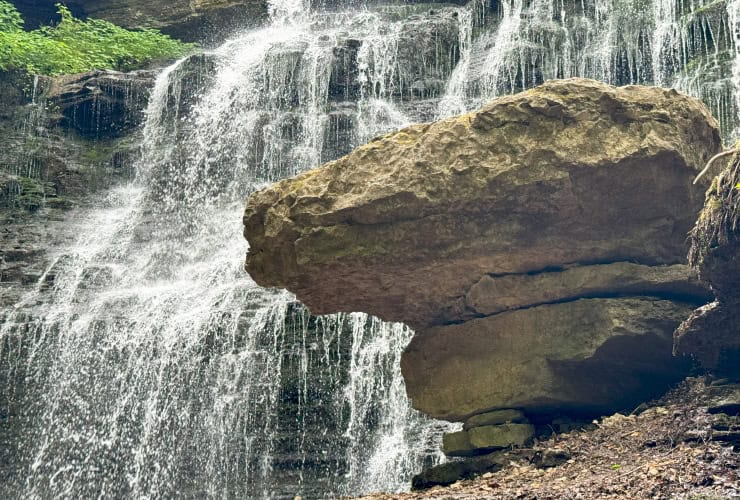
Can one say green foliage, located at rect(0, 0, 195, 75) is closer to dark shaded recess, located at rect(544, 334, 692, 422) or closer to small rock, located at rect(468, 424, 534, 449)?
small rock, located at rect(468, 424, 534, 449)

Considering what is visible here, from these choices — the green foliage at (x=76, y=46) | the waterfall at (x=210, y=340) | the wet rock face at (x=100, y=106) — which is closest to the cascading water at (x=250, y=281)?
the waterfall at (x=210, y=340)

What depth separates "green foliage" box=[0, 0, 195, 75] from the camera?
2052 cm

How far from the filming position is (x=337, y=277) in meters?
7.80

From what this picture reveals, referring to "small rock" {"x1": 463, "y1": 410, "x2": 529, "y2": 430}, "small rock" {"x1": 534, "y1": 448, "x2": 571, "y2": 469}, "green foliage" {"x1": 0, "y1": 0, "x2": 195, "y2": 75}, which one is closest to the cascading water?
"green foliage" {"x1": 0, "y1": 0, "x2": 195, "y2": 75}

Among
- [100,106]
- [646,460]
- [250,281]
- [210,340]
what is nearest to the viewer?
[646,460]

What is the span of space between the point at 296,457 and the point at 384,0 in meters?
13.6

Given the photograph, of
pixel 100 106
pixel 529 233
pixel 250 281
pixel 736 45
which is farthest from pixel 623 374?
pixel 100 106

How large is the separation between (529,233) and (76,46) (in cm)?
1703

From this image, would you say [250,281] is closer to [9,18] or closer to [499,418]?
[499,418]

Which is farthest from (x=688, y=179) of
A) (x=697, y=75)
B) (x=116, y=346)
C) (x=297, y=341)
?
(x=116, y=346)

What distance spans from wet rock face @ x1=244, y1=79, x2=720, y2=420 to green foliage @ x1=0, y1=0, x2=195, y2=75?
14.9 metres

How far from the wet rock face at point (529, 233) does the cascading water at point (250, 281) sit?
3935mm

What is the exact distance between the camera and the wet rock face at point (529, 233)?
7.42 meters

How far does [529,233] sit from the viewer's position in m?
7.67
